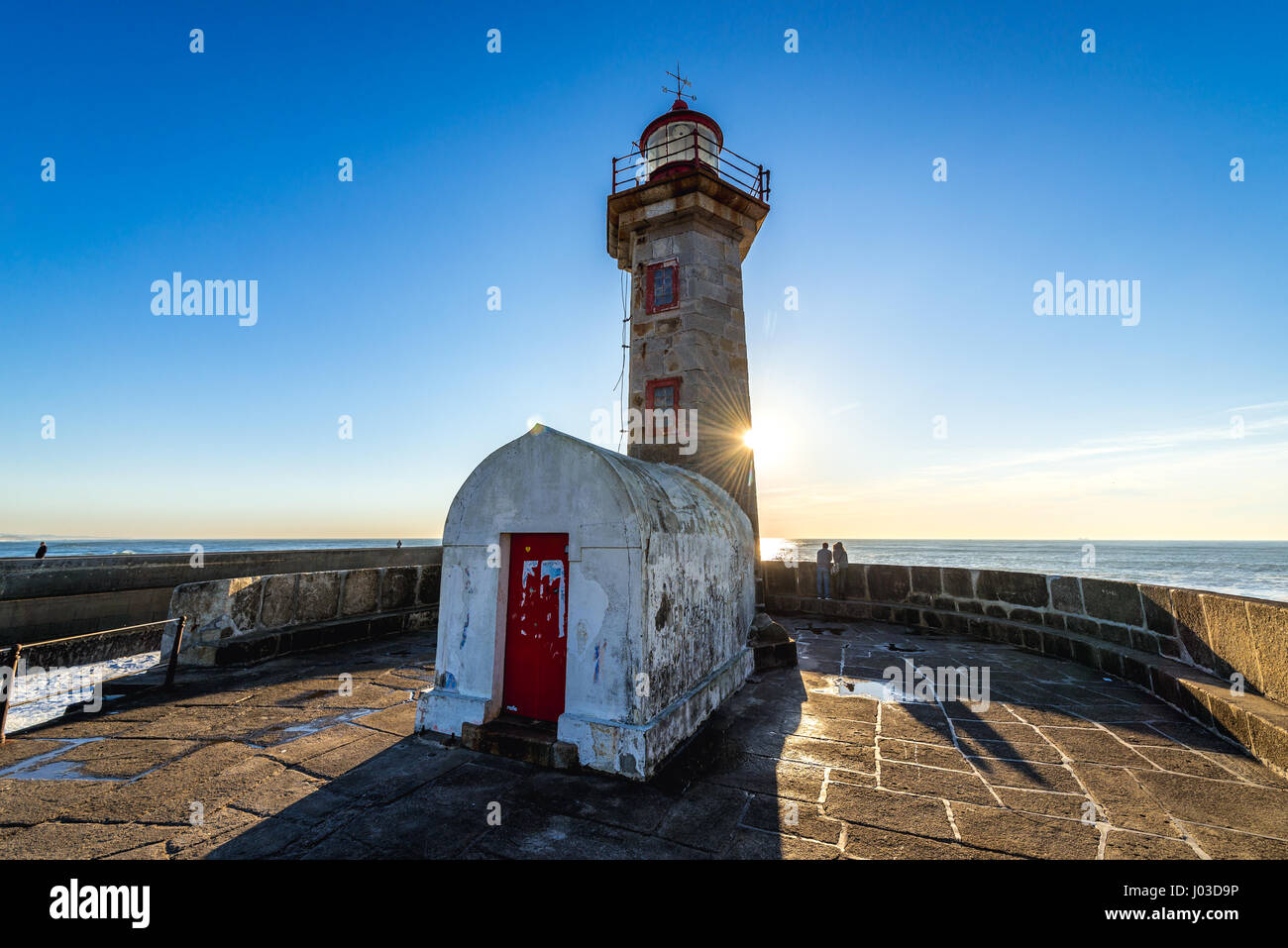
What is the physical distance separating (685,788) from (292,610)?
6.83 meters

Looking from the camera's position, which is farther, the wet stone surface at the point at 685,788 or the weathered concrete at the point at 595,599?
the weathered concrete at the point at 595,599

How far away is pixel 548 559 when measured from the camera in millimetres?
4430

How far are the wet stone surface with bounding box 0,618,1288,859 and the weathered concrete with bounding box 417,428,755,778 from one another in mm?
308

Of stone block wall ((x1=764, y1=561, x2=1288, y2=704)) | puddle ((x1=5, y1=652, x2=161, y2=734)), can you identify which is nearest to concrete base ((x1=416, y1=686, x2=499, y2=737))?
puddle ((x1=5, y1=652, x2=161, y2=734))

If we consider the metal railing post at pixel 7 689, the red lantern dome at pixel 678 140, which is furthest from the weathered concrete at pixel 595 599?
the red lantern dome at pixel 678 140

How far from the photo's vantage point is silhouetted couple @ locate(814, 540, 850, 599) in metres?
11.2

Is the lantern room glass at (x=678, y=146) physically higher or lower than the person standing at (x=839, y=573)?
higher

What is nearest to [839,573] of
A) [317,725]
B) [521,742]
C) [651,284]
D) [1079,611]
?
[1079,611]

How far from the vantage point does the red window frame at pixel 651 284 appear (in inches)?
422

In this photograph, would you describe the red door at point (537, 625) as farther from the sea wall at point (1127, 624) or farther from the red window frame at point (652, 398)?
the red window frame at point (652, 398)

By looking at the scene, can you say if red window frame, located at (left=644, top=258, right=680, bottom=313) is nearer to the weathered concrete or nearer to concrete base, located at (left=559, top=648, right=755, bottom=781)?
the weathered concrete

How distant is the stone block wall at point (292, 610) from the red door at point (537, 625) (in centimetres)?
462
